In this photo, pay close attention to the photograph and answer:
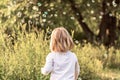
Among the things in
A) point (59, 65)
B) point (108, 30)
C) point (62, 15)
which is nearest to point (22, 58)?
point (59, 65)

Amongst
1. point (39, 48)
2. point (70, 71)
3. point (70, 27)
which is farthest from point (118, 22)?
point (70, 71)

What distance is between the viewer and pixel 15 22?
11844 millimetres

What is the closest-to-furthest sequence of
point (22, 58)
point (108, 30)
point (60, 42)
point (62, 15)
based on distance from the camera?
1. point (60, 42)
2. point (22, 58)
3. point (62, 15)
4. point (108, 30)

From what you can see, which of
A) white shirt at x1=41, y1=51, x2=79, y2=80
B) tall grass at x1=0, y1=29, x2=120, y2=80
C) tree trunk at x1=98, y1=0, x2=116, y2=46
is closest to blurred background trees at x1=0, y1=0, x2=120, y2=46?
tree trunk at x1=98, y1=0, x2=116, y2=46

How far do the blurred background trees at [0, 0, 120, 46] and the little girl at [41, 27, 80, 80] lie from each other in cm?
449

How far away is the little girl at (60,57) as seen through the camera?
5.50 metres

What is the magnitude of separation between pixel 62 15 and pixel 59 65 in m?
7.75

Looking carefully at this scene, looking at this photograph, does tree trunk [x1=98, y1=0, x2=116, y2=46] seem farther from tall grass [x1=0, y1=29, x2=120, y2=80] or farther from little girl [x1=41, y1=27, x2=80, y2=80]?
little girl [x1=41, y1=27, x2=80, y2=80]

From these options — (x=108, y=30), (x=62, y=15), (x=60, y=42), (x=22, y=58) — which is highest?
(x=60, y=42)

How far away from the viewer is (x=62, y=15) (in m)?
13.2

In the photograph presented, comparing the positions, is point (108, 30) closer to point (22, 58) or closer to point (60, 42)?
point (22, 58)

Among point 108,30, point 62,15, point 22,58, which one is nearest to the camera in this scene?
point 22,58

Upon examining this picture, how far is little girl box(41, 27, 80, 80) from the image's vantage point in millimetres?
5496

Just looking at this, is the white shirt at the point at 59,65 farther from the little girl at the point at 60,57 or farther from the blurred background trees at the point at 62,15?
the blurred background trees at the point at 62,15
